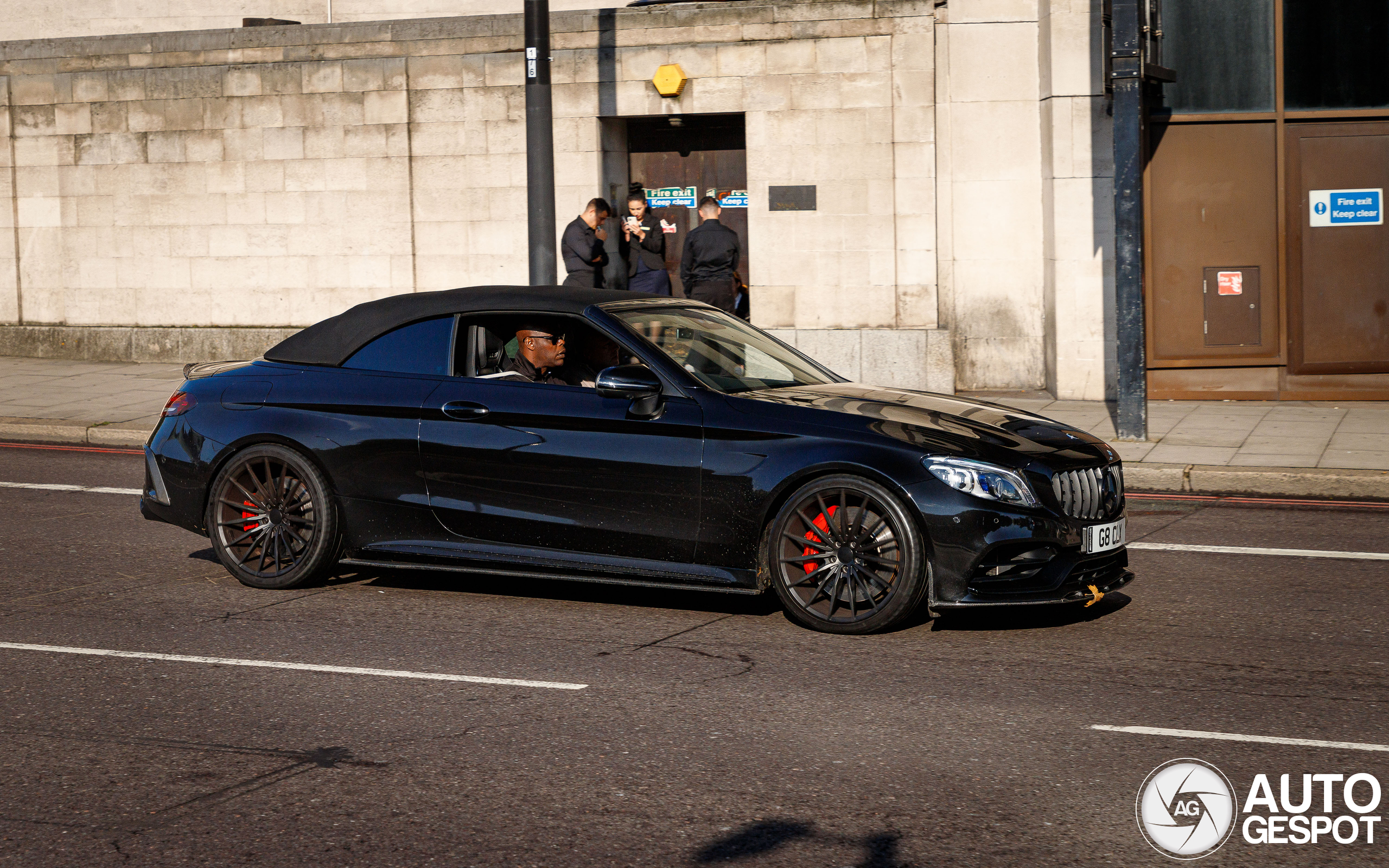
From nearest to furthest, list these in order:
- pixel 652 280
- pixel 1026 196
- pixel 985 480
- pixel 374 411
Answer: pixel 985 480 < pixel 374 411 < pixel 1026 196 < pixel 652 280

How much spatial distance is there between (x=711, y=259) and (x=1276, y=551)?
25.3ft

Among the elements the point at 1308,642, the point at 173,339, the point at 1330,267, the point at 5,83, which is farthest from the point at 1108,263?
the point at 5,83

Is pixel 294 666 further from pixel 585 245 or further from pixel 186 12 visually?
pixel 186 12

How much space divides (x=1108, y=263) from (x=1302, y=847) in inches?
466

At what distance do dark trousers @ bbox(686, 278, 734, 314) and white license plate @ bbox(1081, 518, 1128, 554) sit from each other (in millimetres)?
8756

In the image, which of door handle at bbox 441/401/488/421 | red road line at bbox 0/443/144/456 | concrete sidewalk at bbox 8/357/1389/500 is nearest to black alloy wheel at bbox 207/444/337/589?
door handle at bbox 441/401/488/421

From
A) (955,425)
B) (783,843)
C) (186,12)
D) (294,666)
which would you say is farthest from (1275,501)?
(186,12)

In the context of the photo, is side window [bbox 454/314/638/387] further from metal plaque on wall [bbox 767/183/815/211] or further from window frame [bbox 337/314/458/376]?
metal plaque on wall [bbox 767/183/815/211]

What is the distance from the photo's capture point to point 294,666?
6.35 m

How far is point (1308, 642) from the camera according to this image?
6.64m

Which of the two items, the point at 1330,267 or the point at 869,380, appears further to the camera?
the point at 869,380

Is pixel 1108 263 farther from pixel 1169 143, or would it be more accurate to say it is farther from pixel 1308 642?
pixel 1308 642

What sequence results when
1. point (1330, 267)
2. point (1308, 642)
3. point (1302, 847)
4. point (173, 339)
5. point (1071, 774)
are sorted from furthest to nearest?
point (173, 339) → point (1330, 267) → point (1308, 642) → point (1071, 774) → point (1302, 847)

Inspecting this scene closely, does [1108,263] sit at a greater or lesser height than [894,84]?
lesser
